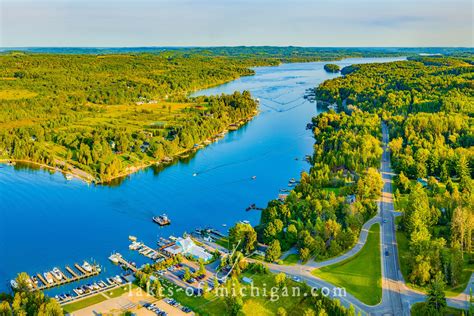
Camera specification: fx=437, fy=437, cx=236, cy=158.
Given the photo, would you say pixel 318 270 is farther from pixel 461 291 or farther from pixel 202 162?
pixel 202 162

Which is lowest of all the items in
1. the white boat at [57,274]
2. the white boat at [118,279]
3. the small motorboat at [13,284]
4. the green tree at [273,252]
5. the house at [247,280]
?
the white boat at [118,279]

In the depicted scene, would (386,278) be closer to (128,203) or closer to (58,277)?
(58,277)

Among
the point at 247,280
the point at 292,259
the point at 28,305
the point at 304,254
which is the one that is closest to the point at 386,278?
the point at 304,254

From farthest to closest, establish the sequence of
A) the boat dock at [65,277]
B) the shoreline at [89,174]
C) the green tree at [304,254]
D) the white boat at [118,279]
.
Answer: the shoreline at [89,174], the green tree at [304,254], the white boat at [118,279], the boat dock at [65,277]

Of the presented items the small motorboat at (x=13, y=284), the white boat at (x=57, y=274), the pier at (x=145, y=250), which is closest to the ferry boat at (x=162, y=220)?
the pier at (x=145, y=250)

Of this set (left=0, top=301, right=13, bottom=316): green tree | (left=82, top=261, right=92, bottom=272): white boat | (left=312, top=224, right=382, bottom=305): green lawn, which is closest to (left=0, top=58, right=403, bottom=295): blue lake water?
(left=82, top=261, right=92, bottom=272): white boat

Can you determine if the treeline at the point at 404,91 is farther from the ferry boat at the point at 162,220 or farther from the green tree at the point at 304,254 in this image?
the green tree at the point at 304,254

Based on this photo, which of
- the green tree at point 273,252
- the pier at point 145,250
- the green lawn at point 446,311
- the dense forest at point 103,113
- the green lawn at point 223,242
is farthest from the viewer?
the dense forest at point 103,113

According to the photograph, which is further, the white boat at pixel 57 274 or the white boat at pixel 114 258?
the white boat at pixel 114 258
